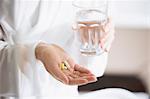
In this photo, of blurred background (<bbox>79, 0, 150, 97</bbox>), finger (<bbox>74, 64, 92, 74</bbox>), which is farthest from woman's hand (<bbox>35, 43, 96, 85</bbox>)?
blurred background (<bbox>79, 0, 150, 97</bbox>)

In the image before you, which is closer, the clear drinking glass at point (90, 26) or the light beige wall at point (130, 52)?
the clear drinking glass at point (90, 26)

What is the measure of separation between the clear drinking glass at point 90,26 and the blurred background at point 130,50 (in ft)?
1.20

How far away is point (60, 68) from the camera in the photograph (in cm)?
66

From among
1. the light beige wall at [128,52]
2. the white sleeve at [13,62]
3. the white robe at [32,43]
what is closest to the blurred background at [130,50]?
the light beige wall at [128,52]

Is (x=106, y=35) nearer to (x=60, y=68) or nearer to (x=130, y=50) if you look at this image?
(x=60, y=68)

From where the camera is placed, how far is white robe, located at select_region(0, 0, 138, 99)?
0.73 m

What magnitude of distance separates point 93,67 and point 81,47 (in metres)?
0.09

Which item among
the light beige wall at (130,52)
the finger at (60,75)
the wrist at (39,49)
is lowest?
the light beige wall at (130,52)

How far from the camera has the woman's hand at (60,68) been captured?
642 mm

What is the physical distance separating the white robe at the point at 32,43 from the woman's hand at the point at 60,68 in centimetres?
5

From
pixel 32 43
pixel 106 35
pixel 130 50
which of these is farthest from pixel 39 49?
pixel 130 50

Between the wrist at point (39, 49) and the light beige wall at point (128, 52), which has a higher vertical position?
the wrist at point (39, 49)

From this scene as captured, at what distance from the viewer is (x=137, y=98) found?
91 cm

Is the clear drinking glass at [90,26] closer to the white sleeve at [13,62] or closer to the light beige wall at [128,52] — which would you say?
the white sleeve at [13,62]
